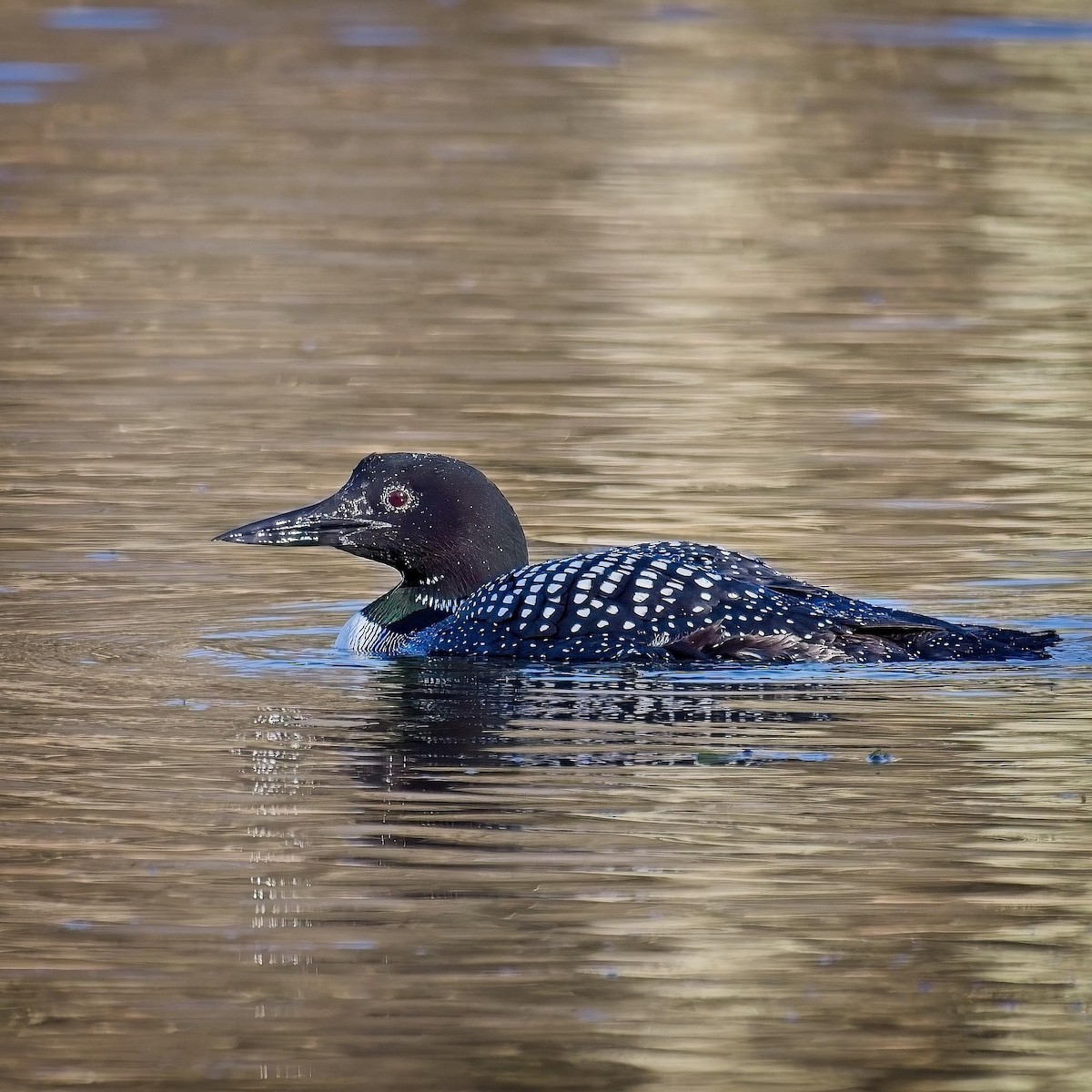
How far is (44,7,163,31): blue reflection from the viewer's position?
74.5 ft

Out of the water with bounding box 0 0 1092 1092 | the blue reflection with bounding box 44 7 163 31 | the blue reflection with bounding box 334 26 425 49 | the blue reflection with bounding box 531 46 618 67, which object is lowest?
the water with bounding box 0 0 1092 1092

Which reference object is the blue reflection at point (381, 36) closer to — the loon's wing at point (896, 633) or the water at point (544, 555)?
the water at point (544, 555)

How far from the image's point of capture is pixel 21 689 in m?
7.17

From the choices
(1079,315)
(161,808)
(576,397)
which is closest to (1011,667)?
(161,808)

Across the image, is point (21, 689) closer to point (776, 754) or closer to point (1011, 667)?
point (776, 754)

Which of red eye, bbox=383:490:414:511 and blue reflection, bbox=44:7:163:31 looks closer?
red eye, bbox=383:490:414:511

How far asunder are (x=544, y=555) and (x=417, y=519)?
0.97 meters

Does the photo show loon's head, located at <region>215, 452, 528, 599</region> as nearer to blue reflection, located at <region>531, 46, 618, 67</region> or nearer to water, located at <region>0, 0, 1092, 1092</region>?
water, located at <region>0, 0, 1092, 1092</region>

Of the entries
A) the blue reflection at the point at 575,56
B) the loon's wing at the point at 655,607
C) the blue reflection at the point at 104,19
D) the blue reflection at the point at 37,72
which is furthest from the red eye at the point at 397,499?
the blue reflection at the point at 104,19

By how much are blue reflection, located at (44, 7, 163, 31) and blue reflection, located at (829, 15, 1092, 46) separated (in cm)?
553

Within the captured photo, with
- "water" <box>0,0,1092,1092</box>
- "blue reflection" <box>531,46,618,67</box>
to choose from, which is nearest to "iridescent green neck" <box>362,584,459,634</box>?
"water" <box>0,0,1092,1092</box>

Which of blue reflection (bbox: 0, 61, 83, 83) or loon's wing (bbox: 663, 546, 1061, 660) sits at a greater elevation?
blue reflection (bbox: 0, 61, 83, 83)

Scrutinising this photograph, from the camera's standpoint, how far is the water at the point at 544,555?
16.0 ft

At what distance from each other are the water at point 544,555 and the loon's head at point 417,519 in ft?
1.03
